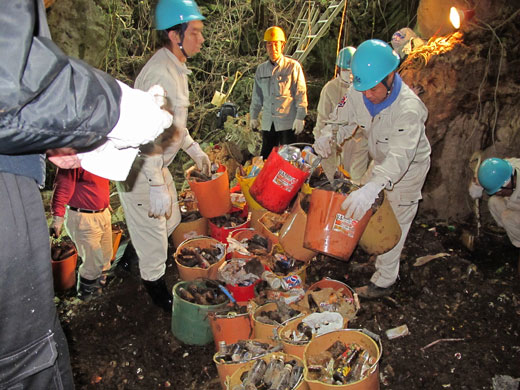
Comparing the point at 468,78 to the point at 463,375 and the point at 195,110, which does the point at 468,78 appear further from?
the point at 195,110

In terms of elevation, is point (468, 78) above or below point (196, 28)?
below

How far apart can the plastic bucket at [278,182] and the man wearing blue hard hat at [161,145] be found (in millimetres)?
747

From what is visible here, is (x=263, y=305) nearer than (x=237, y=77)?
Yes

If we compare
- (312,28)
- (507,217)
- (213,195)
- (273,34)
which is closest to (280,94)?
(273,34)

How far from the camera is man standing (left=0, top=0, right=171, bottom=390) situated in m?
0.80

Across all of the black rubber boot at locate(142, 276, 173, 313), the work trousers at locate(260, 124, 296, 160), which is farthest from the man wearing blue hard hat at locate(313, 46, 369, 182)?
the black rubber boot at locate(142, 276, 173, 313)

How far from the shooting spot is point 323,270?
3873 mm

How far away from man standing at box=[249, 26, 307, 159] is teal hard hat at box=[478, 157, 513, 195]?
2.84 m

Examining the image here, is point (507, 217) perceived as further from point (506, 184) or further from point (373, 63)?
point (373, 63)

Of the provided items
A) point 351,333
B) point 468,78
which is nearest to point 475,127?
point 468,78

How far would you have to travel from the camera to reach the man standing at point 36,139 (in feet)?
2.61

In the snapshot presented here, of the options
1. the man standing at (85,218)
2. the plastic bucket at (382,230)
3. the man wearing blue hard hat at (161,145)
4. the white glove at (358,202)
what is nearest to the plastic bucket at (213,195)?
the man wearing blue hard hat at (161,145)

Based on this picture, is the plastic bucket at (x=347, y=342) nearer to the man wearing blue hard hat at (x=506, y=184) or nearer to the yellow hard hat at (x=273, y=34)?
the man wearing blue hard hat at (x=506, y=184)

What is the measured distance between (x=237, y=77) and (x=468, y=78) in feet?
17.8
